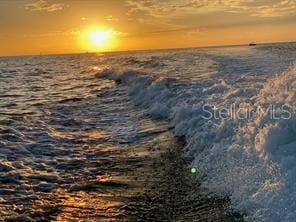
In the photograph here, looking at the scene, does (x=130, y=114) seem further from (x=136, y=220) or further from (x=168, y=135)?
(x=136, y=220)

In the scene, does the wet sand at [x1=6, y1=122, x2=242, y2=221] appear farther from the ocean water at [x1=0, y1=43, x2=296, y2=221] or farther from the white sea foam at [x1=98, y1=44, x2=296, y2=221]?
the white sea foam at [x1=98, y1=44, x2=296, y2=221]

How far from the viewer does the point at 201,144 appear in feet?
31.4

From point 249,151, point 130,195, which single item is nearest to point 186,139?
point 249,151

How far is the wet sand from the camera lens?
635cm

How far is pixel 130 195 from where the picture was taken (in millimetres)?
7242

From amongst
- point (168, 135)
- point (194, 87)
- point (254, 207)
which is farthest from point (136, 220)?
point (194, 87)

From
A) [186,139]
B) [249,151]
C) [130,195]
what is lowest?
[130,195]

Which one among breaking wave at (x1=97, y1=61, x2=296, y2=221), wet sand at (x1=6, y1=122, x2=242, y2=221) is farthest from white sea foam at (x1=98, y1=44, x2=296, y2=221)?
wet sand at (x1=6, y1=122, x2=242, y2=221)

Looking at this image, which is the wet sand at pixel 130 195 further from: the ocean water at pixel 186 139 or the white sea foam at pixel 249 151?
the white sea foam at pixel 249 151

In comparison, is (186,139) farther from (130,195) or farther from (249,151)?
(130,195)

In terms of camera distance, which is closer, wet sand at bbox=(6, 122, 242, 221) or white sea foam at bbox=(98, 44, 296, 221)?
white sea foam at bbox=(98, 44, 296, 221)

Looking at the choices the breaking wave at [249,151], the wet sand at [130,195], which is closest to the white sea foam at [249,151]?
the breaking wave at [249,151]

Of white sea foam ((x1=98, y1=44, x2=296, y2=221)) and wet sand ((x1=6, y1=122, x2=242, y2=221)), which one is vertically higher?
white sea foam ((x1=98, y1=44, x2=296, y2=221))

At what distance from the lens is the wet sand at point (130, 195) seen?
250 inches
